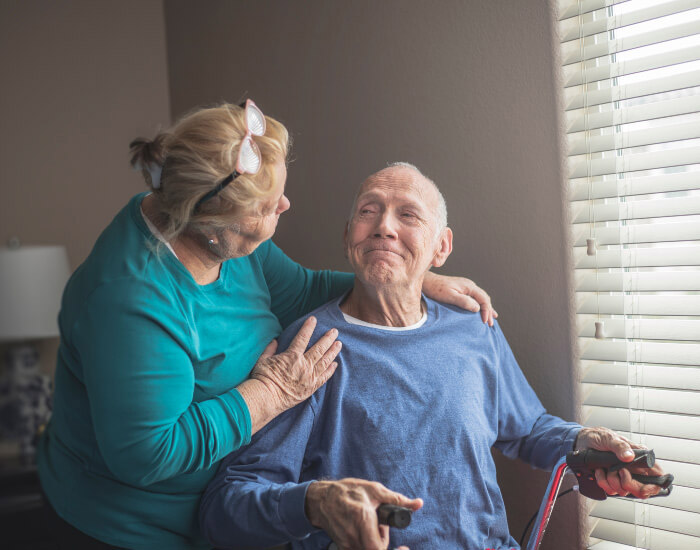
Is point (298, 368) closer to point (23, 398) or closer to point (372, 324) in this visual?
point (372, 324)

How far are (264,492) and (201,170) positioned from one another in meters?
0.69

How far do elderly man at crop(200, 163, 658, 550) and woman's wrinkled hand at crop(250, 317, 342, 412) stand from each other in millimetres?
43

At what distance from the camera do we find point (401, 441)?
1.42m

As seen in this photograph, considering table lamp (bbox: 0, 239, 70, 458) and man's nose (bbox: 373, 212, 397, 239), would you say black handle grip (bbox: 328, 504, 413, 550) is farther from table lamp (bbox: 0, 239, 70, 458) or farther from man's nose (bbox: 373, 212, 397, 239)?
table lamp (bbox: 0, 239, 70, 458)

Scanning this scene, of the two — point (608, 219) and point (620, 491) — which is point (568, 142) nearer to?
point (608, 219)

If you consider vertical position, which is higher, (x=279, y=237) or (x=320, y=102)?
(x=320, y=102)

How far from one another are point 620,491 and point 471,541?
35 centimetres

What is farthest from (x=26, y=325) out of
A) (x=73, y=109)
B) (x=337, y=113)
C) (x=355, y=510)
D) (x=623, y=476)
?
(x=623, y=476)

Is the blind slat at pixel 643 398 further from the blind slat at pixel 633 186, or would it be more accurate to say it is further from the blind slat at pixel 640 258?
the blind slat at pixel 633 186

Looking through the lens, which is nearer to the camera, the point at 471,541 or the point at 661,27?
the point at 471,541

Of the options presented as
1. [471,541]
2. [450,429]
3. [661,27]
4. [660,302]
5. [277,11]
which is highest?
[277,11]

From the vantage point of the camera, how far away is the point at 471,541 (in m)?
Answer: 1.41

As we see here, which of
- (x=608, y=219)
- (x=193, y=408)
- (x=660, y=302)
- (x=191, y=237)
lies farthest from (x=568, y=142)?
(x=193, y=408)

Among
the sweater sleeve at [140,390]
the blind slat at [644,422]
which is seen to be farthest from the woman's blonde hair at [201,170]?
the blind slat at [644,422]
